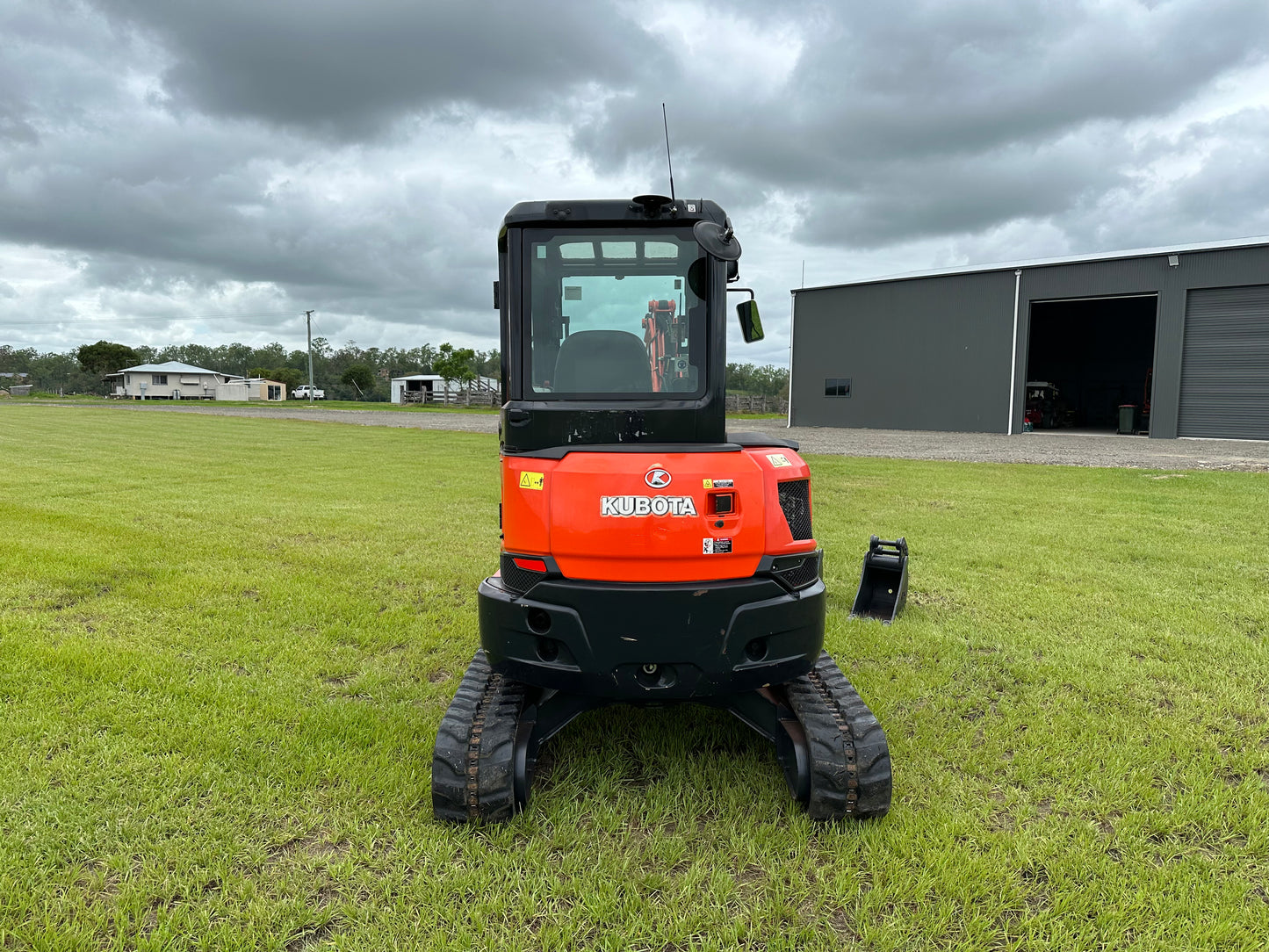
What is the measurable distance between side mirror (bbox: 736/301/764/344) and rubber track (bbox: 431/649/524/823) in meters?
1.90

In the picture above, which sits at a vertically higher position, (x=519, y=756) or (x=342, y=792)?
(x=519, y=756)

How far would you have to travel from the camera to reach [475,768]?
291 cm

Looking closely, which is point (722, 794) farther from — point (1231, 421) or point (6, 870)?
point (1231, 421)

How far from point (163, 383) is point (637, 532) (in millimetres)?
103202

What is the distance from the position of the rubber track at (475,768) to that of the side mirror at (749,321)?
1.90 metres

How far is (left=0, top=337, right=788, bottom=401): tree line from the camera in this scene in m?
81.7

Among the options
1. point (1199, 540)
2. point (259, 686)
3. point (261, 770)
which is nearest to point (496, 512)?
point (259, 686)

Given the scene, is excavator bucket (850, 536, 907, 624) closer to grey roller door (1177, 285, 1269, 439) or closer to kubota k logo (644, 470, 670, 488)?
kubota k logo (644, 470, 670, 488)

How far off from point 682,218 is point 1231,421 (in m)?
26.7

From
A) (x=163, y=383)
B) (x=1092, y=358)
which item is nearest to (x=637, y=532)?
(x=1092, y=358)

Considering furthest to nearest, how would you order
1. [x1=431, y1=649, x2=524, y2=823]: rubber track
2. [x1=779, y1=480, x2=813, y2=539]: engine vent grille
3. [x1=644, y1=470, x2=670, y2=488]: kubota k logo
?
1. [x1=779, y1=480, x2=813, y2=539]: engine vent grille
2. [x1=431, y1=649, x2=524, y2=823]: rubber track
3. [x1=644, y1=470, x2=670, y2=488]: kubota k logo

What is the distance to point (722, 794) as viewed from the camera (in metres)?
3.20

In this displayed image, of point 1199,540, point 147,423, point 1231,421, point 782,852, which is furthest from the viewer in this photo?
point 147,423

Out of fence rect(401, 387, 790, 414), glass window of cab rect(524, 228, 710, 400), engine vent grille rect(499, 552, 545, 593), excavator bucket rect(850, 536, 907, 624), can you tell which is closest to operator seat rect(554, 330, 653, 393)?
glass window of cab rect(524, 228, 710, 400)
